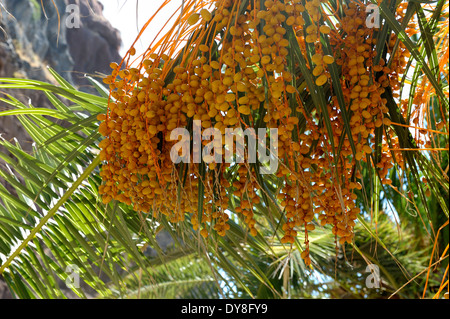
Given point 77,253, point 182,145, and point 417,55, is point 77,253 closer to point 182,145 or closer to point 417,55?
point 182,145

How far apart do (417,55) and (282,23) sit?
0.56 feet

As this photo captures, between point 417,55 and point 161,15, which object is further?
point 161,15

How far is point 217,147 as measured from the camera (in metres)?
0.56

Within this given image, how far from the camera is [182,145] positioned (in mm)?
587

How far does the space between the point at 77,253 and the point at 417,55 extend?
0.79m

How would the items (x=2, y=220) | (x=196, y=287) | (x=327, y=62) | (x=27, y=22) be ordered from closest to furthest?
(x=327, y=62), (x=2, y=220), (x=27, y=22), (x=196, y=287)
